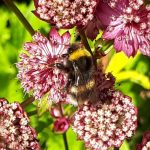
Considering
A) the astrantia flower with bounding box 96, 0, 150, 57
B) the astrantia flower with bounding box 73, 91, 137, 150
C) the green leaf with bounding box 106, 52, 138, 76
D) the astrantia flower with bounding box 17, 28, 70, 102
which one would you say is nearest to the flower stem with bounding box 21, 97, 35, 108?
the astrantia flower with bounding box 17, 28, 70, 102

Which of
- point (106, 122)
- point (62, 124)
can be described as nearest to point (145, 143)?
point (106, 122)

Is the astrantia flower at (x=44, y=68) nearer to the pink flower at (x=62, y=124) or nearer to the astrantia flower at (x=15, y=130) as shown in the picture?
the astrantia flower at (x=15, y=130)

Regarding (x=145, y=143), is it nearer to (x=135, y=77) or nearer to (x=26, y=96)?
(x=26, y=96)

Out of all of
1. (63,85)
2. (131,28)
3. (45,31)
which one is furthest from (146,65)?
(63,85)

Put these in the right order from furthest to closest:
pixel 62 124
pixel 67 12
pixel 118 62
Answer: pixel 118 62
pixel 62 124
pixel 67 12

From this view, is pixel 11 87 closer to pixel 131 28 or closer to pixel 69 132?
pixel 69 132

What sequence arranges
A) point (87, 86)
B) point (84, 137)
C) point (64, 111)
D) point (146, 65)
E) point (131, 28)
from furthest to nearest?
point (146, 65) → point (64, 111) → point (131, 28) → point (84, 137) → point (87, 86)
